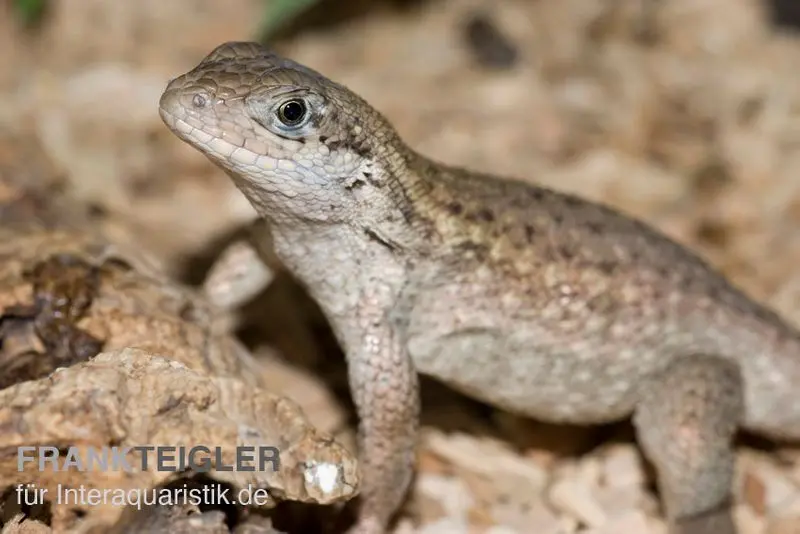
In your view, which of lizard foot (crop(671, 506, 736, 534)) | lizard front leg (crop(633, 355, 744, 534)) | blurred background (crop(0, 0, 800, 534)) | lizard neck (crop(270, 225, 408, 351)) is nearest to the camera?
lizard neck (crop(270, 225, 408, 351))

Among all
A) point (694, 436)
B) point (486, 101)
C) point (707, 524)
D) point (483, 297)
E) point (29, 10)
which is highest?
point (29, 10)

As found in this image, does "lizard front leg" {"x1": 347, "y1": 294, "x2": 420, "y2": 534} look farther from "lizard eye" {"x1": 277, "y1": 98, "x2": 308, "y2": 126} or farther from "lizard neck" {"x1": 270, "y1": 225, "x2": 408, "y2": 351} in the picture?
"lizard eye" {"x1": 277, "y1": 98, "x2": 308, "y2": 126}

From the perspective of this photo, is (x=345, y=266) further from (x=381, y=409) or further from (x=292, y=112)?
(x=292, y=112)

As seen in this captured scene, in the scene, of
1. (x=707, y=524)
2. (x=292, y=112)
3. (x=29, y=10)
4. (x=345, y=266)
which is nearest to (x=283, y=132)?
(x=292, y=112)

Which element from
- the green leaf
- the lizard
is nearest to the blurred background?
the green leaf

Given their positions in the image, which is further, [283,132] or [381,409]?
[381,409]

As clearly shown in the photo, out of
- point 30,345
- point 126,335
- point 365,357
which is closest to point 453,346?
point 365,357
